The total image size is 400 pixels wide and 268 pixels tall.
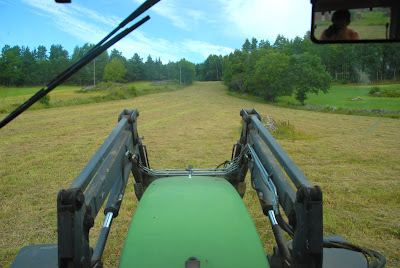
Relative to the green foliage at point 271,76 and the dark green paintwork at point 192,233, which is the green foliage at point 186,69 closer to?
the dark green paintwork at point 192,233

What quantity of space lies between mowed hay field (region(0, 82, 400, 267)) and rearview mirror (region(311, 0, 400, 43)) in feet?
10.1

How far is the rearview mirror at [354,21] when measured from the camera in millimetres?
1377

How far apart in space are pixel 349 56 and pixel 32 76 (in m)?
2.73

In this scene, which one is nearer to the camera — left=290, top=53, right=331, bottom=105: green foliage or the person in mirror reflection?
the person in mirror reflection

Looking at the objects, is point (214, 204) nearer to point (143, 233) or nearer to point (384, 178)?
point (143, 233)

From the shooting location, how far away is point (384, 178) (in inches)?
275

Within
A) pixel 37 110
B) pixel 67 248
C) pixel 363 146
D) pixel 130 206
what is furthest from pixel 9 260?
pixel 37 110

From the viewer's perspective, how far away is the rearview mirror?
1.38 m

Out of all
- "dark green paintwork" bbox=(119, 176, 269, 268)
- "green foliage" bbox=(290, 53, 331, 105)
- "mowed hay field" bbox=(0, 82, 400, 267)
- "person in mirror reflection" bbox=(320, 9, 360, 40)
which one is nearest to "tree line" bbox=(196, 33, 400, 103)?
"green foliage" bbox=(290, 53, 331, 105)

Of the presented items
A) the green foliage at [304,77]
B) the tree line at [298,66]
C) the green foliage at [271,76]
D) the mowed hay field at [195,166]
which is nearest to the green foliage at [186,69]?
the tree line at [298,66]

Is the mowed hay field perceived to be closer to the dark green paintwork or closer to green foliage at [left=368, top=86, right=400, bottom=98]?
green foliage at [left=368, top=86, right=400, bottom=98]

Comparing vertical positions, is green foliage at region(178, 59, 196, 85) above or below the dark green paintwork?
above

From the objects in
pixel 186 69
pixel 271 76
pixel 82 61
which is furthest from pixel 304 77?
pixel 82 61

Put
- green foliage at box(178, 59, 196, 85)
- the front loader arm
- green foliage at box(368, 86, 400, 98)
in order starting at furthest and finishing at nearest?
1. green foliage at box(368, 86, 400, 98)
2. green foliage at box(178, 59, 196, 85)
3. the front loader arm
